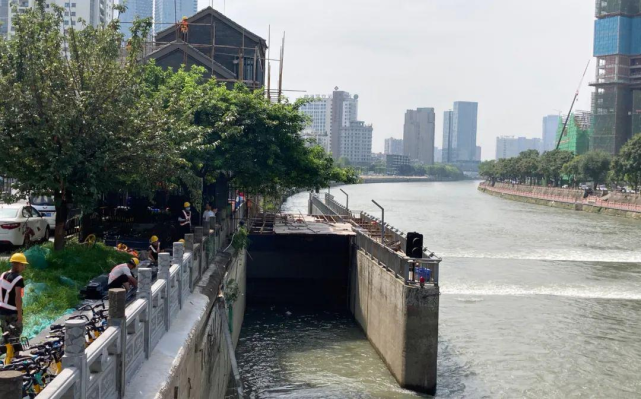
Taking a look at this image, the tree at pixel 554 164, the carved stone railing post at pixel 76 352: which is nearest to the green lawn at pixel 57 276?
the carved stone railing post at pixel 76 352

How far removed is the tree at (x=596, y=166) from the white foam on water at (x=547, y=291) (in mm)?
84517

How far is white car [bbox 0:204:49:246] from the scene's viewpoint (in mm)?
19406

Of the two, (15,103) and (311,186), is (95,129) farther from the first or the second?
(311,186)

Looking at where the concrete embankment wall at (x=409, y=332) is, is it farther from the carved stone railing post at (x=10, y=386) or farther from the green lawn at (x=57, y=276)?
the carved stone railing post at (x=10, y=386)

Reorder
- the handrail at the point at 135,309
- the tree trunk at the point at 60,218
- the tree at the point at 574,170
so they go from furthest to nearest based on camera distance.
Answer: the tree at the point at 574,170, the tree trunk at the point at 60,218, the handrail at the point at 135,309

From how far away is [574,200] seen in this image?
4117 inches

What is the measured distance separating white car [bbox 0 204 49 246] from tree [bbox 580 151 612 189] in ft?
353

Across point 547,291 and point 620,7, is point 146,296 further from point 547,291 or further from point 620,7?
point 620,7

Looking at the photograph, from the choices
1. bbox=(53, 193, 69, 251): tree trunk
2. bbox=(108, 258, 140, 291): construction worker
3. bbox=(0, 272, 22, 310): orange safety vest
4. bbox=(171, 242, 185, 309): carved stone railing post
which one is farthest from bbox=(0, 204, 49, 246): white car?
bbox=(0, 272, 22, 310): orange safety vest

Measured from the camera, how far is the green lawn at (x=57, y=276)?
1231 centimetres

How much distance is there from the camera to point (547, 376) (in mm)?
21922

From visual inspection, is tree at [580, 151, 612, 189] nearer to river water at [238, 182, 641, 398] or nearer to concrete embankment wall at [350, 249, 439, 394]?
river water at [238, 182, 641, 398]

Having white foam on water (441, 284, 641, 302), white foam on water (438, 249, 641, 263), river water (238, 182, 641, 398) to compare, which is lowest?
river water (238, 182, 641, 398)

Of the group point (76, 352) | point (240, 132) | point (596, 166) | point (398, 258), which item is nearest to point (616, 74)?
point (596, 166)
